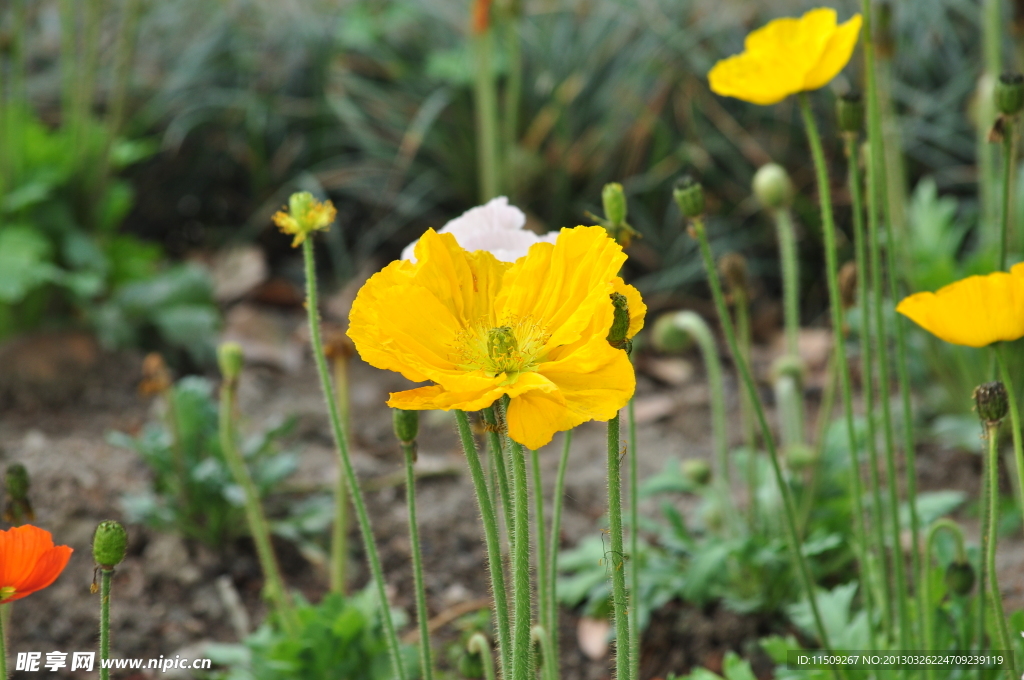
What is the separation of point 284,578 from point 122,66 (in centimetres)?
174

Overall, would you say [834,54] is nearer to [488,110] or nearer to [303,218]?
[303,218]

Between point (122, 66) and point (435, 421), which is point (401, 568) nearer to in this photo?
point (435, 421)

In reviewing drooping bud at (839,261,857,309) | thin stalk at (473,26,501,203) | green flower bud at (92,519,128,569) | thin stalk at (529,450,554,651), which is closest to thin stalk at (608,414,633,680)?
thin stalk at (529,450,554,651)

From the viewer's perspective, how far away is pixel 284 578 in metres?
2.14

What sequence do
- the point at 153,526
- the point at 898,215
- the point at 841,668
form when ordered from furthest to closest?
the point at 898,215, the point at 153,526, the point at 841,668

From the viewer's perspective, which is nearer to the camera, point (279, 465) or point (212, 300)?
point (279, 465)

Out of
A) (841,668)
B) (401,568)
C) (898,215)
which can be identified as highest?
(898,215)

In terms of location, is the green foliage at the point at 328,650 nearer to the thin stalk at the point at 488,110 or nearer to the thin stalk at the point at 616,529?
the thin stalk at the point at 616,529

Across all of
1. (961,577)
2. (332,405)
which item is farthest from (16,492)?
(961,577)

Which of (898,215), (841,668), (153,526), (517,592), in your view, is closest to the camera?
(517,592)

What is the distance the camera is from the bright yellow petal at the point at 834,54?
1.28 metres

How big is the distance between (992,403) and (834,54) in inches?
20.7

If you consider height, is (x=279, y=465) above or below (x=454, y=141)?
below

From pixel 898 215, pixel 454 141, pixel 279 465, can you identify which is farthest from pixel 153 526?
pixel 454 141
